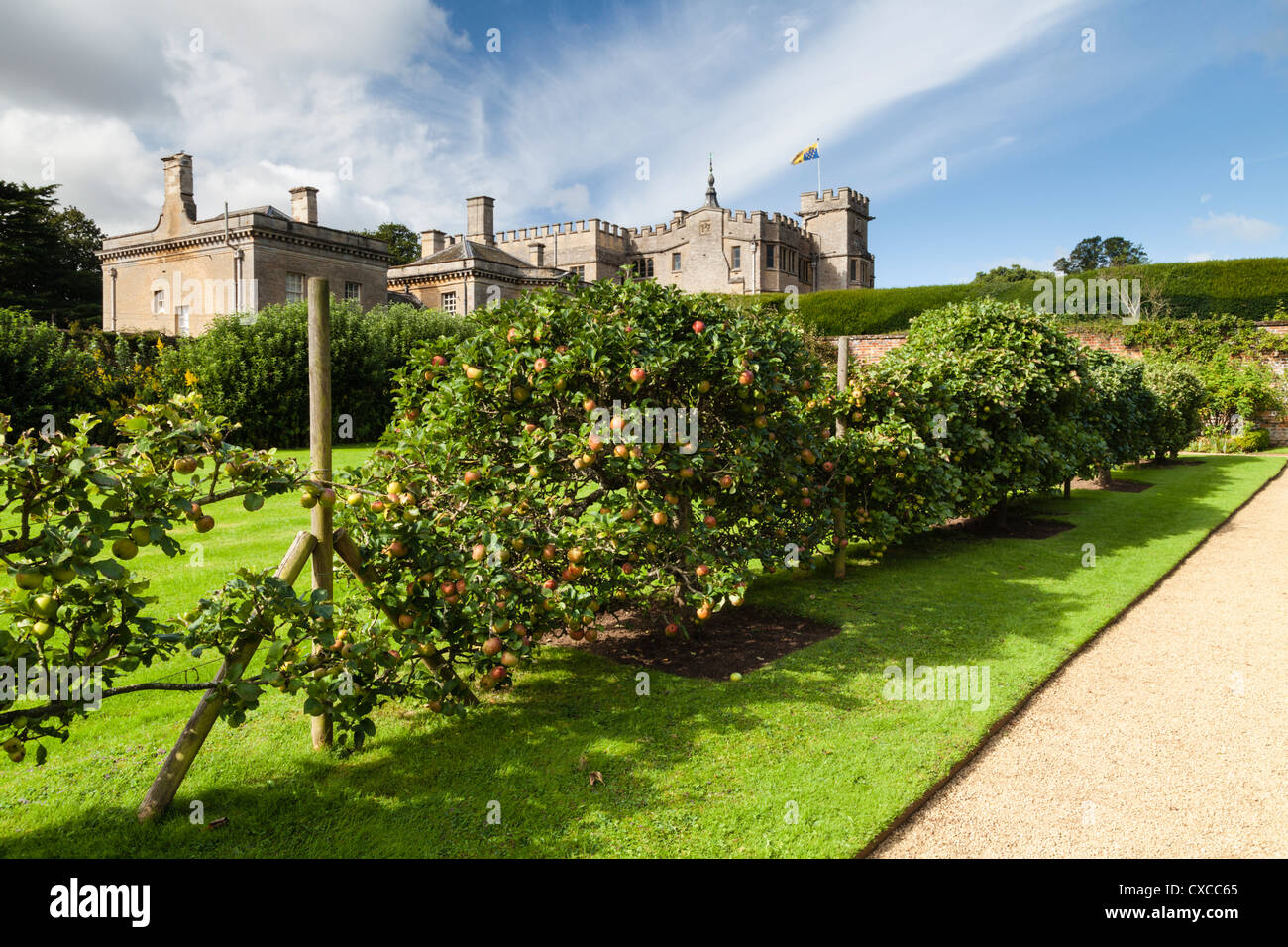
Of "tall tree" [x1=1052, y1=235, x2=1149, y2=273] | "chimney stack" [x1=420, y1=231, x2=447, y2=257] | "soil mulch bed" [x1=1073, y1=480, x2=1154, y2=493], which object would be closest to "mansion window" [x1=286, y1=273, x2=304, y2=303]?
"chimney stack" [x1=420, y1=231, x2=447, y2=257]

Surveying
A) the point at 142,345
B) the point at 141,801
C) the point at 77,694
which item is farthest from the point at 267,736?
the point at 142,345

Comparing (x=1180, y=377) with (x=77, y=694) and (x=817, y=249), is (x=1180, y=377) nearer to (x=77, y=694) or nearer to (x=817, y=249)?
(x=77, y=694)

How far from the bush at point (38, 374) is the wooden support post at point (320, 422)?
18.4 metres

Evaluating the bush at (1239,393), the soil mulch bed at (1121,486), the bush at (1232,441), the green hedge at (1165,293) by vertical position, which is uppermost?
the green hedge at (1165,293)

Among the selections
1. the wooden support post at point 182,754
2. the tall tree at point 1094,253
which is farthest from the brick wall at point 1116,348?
the tall tree at point 1094,253

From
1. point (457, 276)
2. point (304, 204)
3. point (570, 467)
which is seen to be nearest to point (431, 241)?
point (457, 276)

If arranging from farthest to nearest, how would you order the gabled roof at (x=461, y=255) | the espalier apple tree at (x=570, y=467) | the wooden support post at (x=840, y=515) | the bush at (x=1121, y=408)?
1. the gabled roof at (x=461, y=255)
2. the bush at (x=1121, y=408)
3. the wooden support post at (x=840, y=515)
4. the espalier apple tree at (x=570, y=467)

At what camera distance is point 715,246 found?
214 feet

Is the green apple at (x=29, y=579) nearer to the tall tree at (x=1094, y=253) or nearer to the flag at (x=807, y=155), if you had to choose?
the flag at (x=807, y=155)

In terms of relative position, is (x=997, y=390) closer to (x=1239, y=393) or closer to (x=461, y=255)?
(x=1239, y=393)

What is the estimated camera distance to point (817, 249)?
7131 cm

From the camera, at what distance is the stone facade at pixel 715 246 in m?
63.3

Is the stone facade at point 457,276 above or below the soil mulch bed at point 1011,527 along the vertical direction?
above

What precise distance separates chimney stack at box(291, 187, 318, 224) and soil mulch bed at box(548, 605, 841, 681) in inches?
1515
